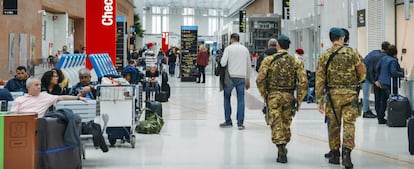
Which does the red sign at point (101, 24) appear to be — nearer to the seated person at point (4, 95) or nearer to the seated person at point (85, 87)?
the seated person at point (85, 87)

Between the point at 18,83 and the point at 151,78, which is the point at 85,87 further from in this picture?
the point at 151,78

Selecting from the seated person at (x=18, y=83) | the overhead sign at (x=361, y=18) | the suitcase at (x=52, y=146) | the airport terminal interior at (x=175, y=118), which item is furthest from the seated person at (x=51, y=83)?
the overhead sign at (x=361, y=18)

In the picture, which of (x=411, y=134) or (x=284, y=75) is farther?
(x=411, y=134)

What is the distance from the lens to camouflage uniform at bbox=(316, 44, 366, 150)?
668 cm

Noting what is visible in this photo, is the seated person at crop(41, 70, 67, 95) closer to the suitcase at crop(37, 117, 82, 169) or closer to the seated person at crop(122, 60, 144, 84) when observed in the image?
the suitcase at crop(37, 117, 82, 169)

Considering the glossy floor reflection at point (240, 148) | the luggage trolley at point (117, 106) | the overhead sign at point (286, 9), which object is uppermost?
the overhead sign at point (286, 9)

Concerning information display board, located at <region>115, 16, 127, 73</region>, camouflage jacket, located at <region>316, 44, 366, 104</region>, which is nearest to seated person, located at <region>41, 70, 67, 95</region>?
camouflage jacket, located at <region>316, 44, 366, 104</region>

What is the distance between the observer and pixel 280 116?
7.12 metres

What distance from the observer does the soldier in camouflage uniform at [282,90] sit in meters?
7.09

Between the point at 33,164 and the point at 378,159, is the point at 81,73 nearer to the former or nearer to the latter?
the point at 33,164

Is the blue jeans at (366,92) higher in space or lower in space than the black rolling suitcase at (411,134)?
higher

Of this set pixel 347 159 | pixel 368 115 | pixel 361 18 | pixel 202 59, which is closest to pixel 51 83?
pixel 347 159

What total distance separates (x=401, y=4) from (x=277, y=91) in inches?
391

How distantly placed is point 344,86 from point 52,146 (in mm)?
3277
